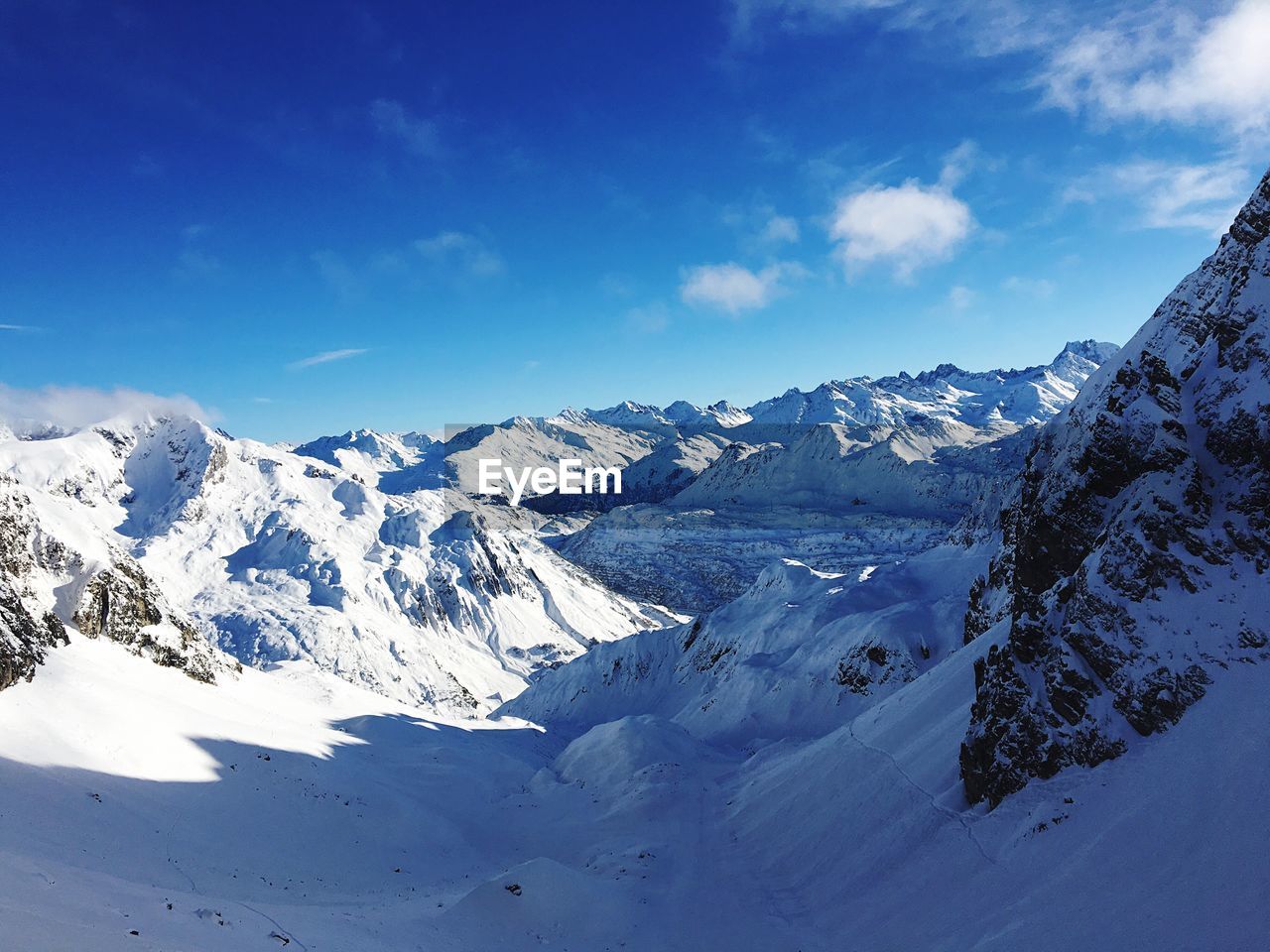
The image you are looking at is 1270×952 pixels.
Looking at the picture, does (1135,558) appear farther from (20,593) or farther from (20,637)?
(20,593)

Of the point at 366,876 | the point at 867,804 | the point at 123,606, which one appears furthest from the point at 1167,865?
the point at 123,606

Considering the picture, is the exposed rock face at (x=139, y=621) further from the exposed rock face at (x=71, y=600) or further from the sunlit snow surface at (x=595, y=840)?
the sunlit snow surface at (x=595, y=840)

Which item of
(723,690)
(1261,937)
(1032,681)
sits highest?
(1032,681)

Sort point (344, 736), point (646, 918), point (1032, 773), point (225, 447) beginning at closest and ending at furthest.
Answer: point (1032, 773), point (646, 918), point (344, 736), point (225, 447)

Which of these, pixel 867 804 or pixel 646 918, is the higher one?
pixel 867 804

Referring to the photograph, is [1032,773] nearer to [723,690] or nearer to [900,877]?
[900,877]

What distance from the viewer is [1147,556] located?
2358 cm

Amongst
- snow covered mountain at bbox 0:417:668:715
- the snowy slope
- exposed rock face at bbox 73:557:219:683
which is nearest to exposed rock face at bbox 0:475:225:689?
exposed rock face at bbox 73:557:219:683

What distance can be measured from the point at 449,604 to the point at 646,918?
136617 millimetres

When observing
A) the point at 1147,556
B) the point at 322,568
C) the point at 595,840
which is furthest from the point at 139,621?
the point at 322,568

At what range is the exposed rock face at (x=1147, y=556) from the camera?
21828 mm

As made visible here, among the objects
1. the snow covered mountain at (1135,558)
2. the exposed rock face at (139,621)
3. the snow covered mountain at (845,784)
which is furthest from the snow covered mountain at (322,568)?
the snow covered mountain at (1135,558)

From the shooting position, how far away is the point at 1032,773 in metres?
23.6

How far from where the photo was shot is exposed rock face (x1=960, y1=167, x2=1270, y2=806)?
71.6 feet
